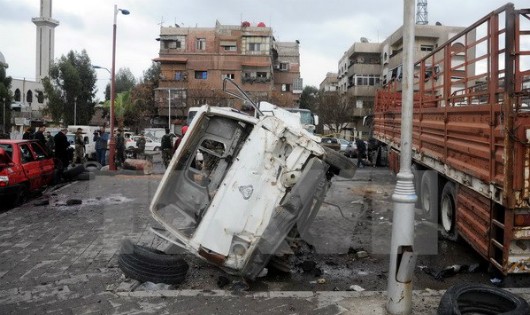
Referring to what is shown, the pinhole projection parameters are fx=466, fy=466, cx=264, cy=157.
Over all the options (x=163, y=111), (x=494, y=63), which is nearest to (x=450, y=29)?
(x=163, y=111)

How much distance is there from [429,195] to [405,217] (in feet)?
12.8

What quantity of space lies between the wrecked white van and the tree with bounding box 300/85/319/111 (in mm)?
49391

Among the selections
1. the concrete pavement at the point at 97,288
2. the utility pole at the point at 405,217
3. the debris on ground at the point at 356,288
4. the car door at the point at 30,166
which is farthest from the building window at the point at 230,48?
the utility pole at the point at 405,217

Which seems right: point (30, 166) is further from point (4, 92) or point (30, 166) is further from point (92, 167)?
point (4, 92)

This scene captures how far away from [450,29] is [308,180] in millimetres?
43126

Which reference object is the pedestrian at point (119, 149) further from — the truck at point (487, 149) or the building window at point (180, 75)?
the building window at point (180, 75)

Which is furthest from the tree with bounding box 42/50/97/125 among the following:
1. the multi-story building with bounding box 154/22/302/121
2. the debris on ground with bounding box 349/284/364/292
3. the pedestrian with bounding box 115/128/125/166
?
the debris on ground with bounding box 349/284/364/292

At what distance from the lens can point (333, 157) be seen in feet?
17.4

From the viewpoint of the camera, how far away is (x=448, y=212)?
6.95 metres

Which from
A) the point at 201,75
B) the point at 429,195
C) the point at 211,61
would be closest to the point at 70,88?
the point at 201,75

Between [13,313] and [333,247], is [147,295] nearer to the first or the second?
[13,313]

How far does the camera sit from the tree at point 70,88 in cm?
4600

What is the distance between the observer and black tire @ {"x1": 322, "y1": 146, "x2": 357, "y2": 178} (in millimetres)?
5250

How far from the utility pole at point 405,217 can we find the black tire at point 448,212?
2481 millimetres
